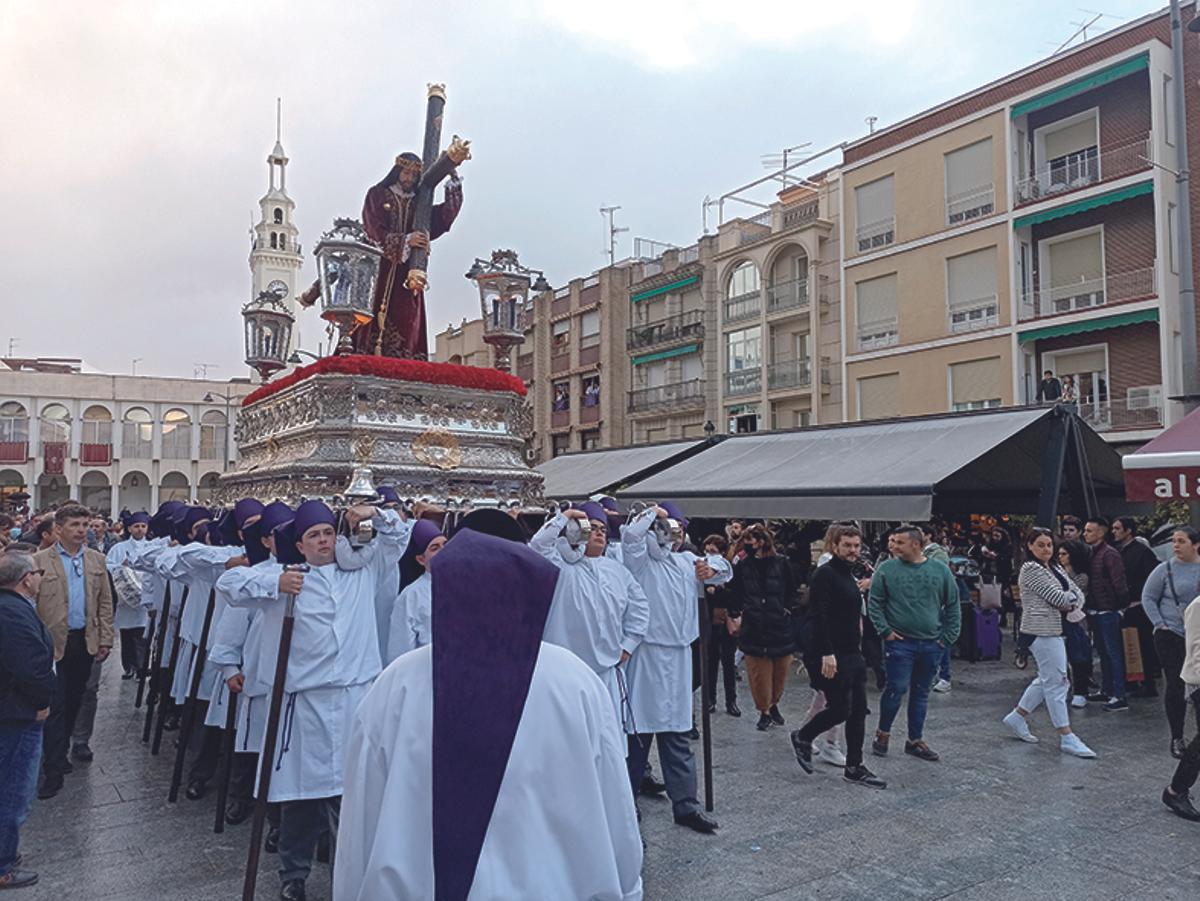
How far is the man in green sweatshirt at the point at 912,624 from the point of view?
275 inches

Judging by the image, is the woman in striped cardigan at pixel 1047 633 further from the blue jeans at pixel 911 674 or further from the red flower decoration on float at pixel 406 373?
the red flower decoration on float at pixel 406 373

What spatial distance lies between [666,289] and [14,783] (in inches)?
1254

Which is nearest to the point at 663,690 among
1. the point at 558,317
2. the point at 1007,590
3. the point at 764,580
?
the point at 764,580

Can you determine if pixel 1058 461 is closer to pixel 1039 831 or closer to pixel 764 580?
pixel 764 580

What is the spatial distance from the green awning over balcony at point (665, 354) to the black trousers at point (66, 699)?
28537 millimetres

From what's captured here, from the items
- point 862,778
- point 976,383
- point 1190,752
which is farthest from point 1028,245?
point 862,778

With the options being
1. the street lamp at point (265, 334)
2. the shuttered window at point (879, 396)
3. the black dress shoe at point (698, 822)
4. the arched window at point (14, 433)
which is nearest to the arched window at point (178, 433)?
the arched window at point (14, 433)

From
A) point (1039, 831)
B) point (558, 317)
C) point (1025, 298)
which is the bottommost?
point (1039, 831)

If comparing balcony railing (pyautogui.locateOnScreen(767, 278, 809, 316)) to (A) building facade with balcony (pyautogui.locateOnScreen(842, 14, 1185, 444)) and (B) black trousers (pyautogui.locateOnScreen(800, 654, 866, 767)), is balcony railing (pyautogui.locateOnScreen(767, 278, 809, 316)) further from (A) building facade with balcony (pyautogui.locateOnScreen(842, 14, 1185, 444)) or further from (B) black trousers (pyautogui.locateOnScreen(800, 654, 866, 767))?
(B) black trousers (pyautogui.locateOnScreen(800, 654, 866, 767))

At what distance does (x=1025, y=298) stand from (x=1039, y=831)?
2037 cm

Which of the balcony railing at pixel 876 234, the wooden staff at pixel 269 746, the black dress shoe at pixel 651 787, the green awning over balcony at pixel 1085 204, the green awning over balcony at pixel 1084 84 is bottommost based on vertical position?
the black dress shoe at pixel 651 787

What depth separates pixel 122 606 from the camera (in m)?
10.1

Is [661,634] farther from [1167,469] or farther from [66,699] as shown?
[1167,469]

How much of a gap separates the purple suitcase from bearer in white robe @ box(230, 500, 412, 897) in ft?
30.9
